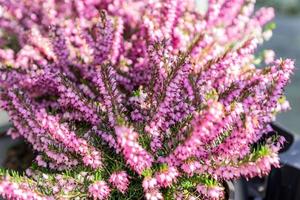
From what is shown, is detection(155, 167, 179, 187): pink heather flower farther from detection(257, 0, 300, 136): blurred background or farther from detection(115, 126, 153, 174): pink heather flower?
detection(257, 0, 300, 136): blurred background

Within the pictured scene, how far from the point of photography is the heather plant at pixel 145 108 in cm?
126

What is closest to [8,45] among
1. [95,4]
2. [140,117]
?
[95,4]

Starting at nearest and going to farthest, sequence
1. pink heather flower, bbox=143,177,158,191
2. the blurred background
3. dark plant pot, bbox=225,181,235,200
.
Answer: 1. pink heather flower, bbox=143,177,158,191
2. dark plant pot, bbox=225,181,235,200
3. the blurred background

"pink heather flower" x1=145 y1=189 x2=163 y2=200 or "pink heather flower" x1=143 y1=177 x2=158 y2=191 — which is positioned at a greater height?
"pink heather flower" x1=143 y1=177 x2=158 y2=191

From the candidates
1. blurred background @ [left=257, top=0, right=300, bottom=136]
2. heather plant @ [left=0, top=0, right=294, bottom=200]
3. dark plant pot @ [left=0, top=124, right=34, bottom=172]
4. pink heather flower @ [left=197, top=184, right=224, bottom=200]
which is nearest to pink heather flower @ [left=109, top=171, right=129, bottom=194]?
heather plant @ [left=0, top=0, right=294, bottom=200]

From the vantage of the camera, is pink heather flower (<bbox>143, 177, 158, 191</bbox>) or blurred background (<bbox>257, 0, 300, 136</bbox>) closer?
pink heather flower (<bbox>143, 177, 158, 191</bbox>)

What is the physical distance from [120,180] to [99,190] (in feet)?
0.19

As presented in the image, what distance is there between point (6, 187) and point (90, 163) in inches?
9.4

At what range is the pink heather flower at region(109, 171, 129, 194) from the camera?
1288mm

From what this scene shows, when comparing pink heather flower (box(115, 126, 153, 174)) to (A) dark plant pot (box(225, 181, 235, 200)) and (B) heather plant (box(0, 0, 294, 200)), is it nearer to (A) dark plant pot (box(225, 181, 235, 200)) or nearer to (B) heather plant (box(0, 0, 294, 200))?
(B) heather plant (box(0, 0, 294, 200))

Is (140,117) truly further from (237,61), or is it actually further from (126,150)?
(237,61)

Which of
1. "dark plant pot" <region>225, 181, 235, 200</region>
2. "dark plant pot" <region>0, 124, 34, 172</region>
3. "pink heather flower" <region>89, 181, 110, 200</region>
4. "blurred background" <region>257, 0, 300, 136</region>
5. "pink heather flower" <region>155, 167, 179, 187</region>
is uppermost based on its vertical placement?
"blurred background" <region>257, 0, 300, 136</region>

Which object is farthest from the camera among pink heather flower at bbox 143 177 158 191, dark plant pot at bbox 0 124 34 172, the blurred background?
the blurred background

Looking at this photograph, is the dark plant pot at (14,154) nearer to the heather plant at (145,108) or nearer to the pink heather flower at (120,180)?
the heather plant at (145,108)
